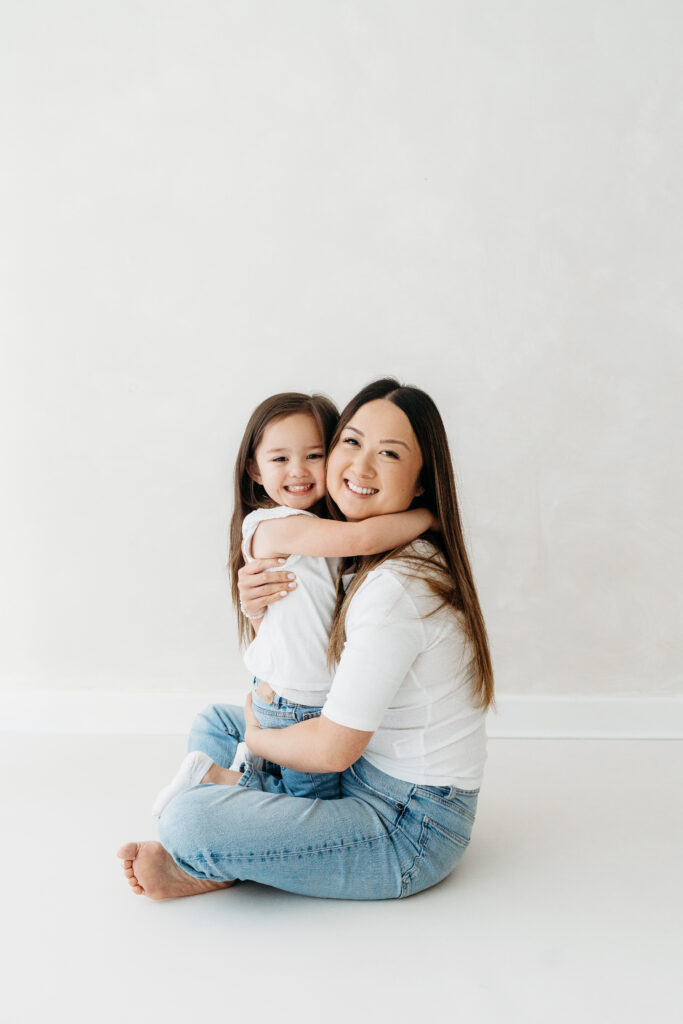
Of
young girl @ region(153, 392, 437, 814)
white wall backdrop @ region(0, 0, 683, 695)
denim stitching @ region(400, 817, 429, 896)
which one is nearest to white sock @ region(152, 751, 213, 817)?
young girl @ region(153, 392, 437, 814)

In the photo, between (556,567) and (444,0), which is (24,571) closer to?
(556,567)

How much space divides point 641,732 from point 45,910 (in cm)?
172

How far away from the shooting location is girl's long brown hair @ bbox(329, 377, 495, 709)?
5.02 ft

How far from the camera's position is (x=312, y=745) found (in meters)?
1.45

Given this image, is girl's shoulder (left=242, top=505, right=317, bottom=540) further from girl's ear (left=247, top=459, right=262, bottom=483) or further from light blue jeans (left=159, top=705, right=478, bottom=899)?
light blue jeans (left=159, top=705, right=478, bottom=899)

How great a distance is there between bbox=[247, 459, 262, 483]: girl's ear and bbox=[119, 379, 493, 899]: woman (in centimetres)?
24

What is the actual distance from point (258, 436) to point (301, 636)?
0.42m

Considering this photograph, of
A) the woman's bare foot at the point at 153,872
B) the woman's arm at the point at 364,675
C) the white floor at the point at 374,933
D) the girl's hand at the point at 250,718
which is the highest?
the woman's arm at the point at 364,675

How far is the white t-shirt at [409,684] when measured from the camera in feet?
4.64

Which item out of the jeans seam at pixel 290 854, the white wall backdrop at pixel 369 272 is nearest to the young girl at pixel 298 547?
the jeans seam at pixel 290 854

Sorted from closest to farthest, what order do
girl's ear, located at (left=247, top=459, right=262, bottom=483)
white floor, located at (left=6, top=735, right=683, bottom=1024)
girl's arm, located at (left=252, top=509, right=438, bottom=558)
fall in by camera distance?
white floor, located at (left=6, top=735, right=683, bottom=1024) < girl's arm, located at (left=252, top=509, right=438, bottom=558) < girl's ear, located at (left=247, top=459, right=262, bottom=483)

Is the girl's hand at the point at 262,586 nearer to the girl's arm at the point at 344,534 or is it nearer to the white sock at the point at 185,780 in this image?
the girl's arm at the point at 344,534

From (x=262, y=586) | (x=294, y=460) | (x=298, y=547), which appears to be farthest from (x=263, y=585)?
(x=294, y=460)

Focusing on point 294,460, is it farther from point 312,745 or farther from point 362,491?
point 312,745
